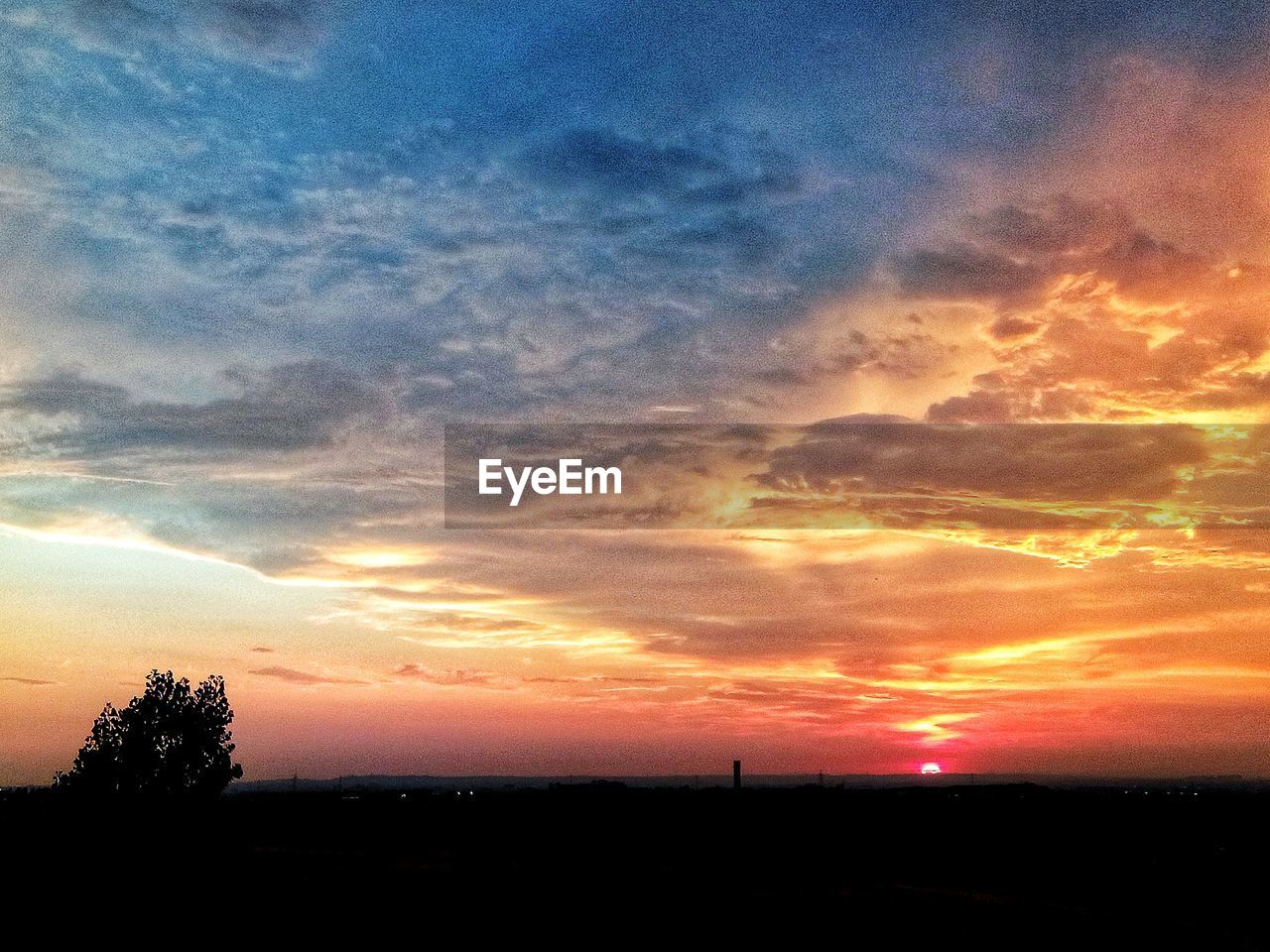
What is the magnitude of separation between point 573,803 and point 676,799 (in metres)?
11.4

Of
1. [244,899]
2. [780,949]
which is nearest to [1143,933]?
[780,949]

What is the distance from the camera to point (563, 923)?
102ft

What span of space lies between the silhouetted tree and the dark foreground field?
2981mm

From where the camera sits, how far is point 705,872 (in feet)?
138

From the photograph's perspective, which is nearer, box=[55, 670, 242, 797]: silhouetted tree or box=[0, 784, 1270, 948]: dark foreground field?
box=[0, 784, 1270, 948]: dark foreground field

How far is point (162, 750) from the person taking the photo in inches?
3194

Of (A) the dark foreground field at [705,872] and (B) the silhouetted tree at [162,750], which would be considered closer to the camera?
(A) the dark foreground field at [705,872]

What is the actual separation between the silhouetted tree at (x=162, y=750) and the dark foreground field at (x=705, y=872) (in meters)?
2.98

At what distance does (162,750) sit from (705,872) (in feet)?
184

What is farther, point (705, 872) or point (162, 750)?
point (162, 750)

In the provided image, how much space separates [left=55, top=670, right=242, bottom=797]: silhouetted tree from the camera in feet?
258

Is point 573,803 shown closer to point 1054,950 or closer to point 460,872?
point 460,872

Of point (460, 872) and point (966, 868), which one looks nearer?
point (460, 872)

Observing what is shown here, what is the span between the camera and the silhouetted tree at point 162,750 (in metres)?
78.6
